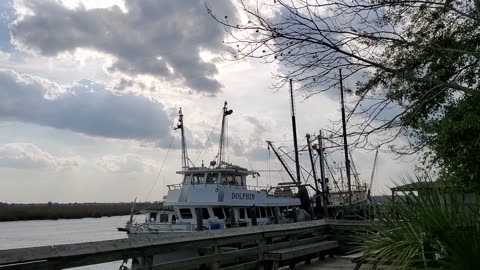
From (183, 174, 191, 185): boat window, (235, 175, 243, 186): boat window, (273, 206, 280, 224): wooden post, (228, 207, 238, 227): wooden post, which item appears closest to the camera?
(228, 207, 238, 227): wooden post

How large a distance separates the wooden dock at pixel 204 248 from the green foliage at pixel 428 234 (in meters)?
2.19

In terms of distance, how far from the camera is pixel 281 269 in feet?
30.2

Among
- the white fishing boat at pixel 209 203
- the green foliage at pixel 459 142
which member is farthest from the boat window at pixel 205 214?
the green foliage at pixel 459 142

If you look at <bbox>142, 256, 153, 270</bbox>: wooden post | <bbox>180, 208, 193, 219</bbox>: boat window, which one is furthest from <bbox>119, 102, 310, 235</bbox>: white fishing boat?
<bbox>142, 256, 153, 270</bbox>: wooden post

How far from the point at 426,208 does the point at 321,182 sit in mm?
34726

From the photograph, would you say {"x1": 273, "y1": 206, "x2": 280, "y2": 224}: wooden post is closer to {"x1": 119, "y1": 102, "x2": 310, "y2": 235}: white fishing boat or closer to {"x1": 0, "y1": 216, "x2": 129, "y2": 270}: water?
{"x1": 119, "y1": 102, "x2": 310, "y2": 235}: white fishing boat

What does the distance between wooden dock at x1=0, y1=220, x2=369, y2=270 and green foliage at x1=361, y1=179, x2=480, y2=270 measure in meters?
2.19

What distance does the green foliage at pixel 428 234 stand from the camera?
4.09m

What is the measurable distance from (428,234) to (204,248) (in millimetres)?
4059

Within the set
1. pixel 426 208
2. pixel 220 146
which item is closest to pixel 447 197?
pixel 426 208

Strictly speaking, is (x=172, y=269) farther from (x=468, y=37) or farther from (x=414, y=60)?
(x=468, y=37)

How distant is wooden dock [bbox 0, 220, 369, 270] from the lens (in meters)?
4.83

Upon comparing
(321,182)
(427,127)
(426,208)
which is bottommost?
(426,208)

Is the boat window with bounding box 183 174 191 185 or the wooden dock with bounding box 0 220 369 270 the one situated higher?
the boat window with bounding box 183 174 191 185
